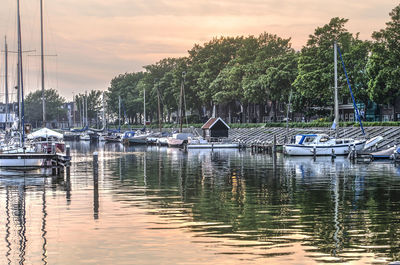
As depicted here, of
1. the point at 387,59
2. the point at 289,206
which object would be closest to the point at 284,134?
the point at 387,59

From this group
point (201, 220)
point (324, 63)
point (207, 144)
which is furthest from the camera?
point (207, 144)

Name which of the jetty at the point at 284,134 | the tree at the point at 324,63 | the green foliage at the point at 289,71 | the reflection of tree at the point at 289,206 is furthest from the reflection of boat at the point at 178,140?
the reflection of tree at the point at 289,206

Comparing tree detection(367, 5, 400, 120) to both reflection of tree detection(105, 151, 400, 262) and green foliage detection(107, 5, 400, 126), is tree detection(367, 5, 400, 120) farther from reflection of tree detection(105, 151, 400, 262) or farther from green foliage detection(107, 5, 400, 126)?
reflection of tree detection(105, 151, 400, 262)

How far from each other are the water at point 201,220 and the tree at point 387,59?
40.1 m

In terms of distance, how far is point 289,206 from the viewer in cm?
3077

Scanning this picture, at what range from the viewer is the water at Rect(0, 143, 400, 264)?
2005 cm

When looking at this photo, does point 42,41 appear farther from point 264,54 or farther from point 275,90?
point 264,54

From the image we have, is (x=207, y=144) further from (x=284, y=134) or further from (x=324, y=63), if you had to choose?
(x=324, y=63)

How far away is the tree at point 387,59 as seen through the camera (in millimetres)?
82938

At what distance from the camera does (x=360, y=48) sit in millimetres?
99000

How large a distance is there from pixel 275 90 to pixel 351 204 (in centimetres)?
8505

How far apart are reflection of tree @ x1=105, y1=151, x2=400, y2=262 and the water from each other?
5cm

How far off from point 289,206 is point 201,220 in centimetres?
617

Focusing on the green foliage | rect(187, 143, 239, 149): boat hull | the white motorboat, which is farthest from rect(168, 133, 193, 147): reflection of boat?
the white motorboat
